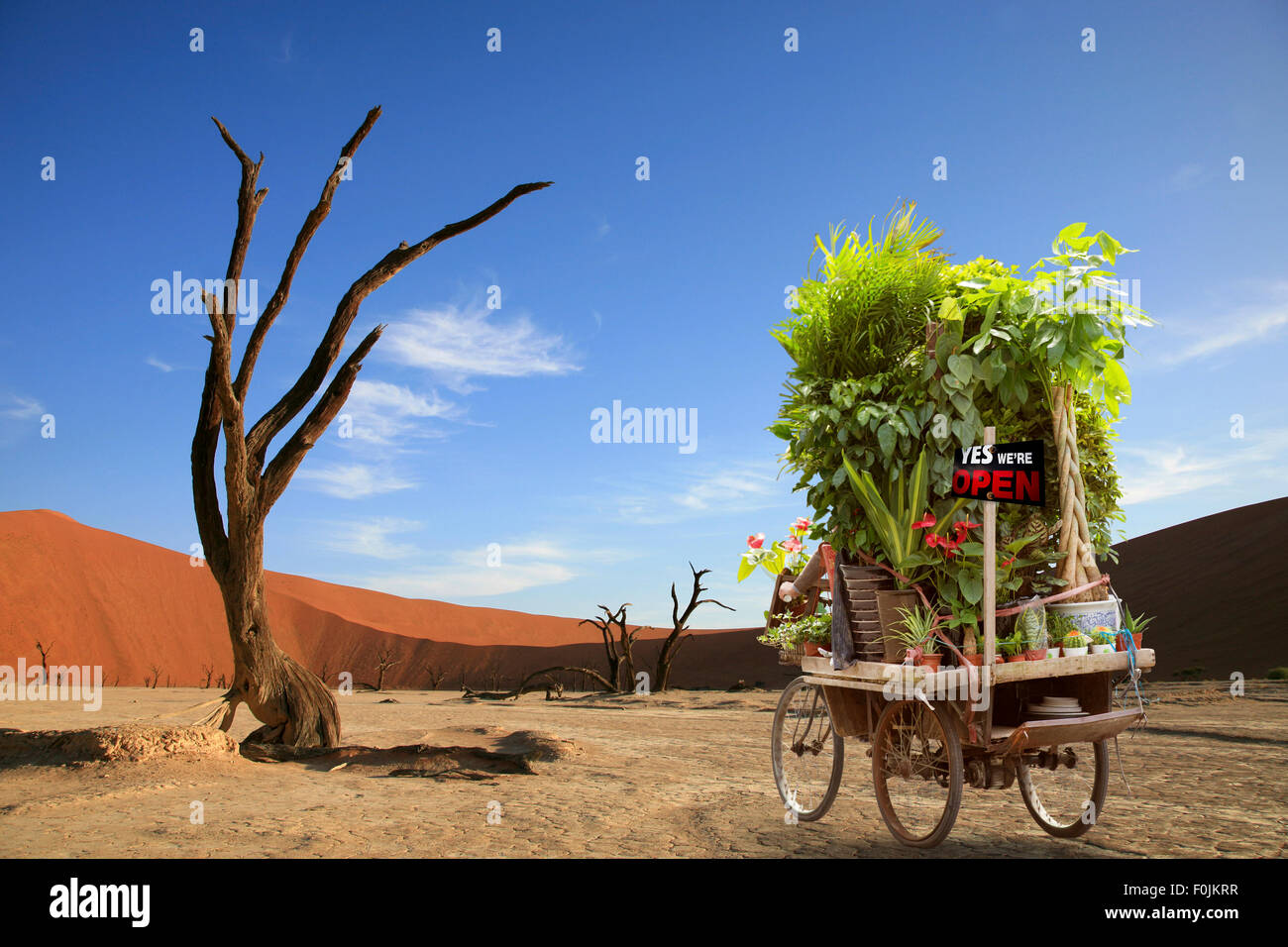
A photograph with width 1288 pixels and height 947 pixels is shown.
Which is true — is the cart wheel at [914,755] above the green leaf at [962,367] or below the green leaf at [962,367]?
below

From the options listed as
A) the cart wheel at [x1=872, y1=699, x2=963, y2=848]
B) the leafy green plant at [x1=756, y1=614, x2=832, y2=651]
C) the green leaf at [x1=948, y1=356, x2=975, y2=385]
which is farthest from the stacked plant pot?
the green leaf at [x1=948, y1=356, x2=975, y2=385]

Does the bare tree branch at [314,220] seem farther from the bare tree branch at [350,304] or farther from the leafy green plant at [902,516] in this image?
the leafy green plant at [902,516]

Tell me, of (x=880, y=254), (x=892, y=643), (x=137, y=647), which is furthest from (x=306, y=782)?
(x=137, y=647)

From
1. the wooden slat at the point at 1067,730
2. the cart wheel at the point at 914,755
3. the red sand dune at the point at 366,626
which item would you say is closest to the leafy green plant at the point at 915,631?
the cart wheel at the point at 914,755

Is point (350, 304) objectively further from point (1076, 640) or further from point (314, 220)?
point (1076, 640)

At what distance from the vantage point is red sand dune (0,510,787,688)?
139 ft

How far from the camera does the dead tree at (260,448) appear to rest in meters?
8.42

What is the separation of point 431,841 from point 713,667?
3572 cm

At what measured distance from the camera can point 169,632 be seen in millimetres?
49219

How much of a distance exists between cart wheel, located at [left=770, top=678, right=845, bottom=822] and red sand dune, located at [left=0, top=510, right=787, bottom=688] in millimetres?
28084

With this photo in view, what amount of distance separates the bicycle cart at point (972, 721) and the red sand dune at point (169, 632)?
29.5 meters

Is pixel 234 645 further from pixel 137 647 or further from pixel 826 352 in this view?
pixel 137 647

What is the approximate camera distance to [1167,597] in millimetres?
35719

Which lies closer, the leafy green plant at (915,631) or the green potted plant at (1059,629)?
the leafy green plant at (915,631)
